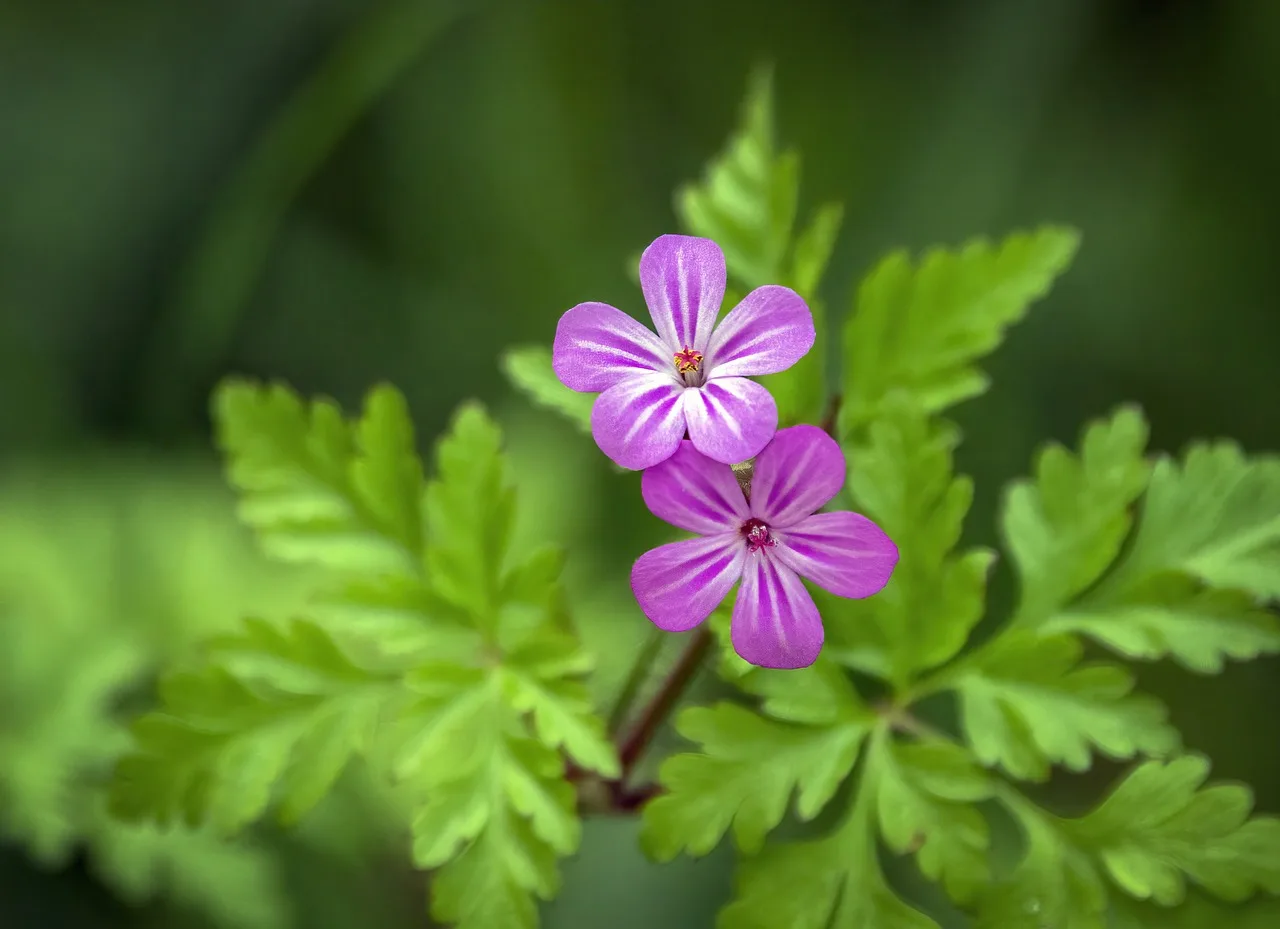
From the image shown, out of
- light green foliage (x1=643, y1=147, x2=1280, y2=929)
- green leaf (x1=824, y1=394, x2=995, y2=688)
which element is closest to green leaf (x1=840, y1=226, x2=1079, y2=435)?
light green foliage (x1=643, y1=147, x2=1280, y2=929)

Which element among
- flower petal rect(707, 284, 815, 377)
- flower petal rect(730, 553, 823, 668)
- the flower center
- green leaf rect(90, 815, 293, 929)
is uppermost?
flower petal rect(707, 284, 815, 377)

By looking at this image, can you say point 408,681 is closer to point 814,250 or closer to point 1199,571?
point 814,250

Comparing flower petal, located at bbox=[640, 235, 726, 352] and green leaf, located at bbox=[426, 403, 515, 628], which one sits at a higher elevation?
flower petal, located at bbox=[640, 235, 726, 352]

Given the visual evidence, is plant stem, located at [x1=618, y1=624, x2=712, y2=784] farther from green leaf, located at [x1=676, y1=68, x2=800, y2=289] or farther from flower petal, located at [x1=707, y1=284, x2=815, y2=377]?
green leaf, located at [x1=676, y1=68, x2=800, y2=289]

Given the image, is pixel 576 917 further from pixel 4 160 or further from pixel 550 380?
pixel 4 160

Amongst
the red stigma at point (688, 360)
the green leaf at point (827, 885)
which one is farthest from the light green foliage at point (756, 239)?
the green leaf at point (827, 885)

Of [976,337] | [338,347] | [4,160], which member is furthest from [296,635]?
[4,160]
